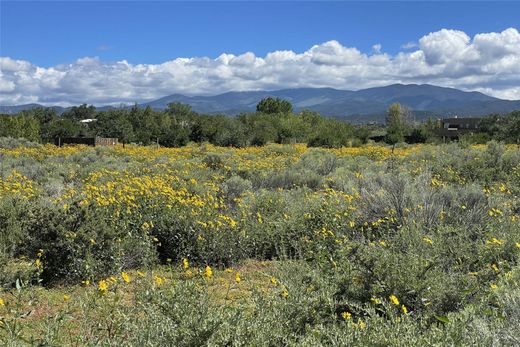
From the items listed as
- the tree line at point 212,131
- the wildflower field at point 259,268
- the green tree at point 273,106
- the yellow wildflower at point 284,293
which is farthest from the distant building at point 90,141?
the green tree at point 273,106

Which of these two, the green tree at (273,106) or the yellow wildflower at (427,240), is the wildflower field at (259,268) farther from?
the green tree at (273,106)

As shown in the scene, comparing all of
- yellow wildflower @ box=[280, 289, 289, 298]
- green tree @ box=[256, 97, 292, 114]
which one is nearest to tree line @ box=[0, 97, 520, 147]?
green tree @ box=[256, 97, 292, 114]

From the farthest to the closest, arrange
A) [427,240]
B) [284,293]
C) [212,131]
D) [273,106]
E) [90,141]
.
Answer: [273,106]
[212,131]
[90,141]
[427,240]
[284,293]

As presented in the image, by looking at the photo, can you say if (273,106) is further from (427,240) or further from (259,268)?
(427,240)

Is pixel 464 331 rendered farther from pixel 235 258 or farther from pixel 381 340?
pixel 235 258

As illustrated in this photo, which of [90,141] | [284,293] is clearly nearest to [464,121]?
[90,141]

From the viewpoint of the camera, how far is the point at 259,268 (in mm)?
6637

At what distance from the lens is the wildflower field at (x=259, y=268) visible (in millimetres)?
3336

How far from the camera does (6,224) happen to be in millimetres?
6297

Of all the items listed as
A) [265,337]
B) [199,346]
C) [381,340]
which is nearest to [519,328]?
[381,340]

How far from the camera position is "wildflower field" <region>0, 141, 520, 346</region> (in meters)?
3.34

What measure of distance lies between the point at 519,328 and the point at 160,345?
2448 mm

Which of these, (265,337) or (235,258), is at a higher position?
(265,337)

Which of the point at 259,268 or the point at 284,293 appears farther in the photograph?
the point at 259,268
